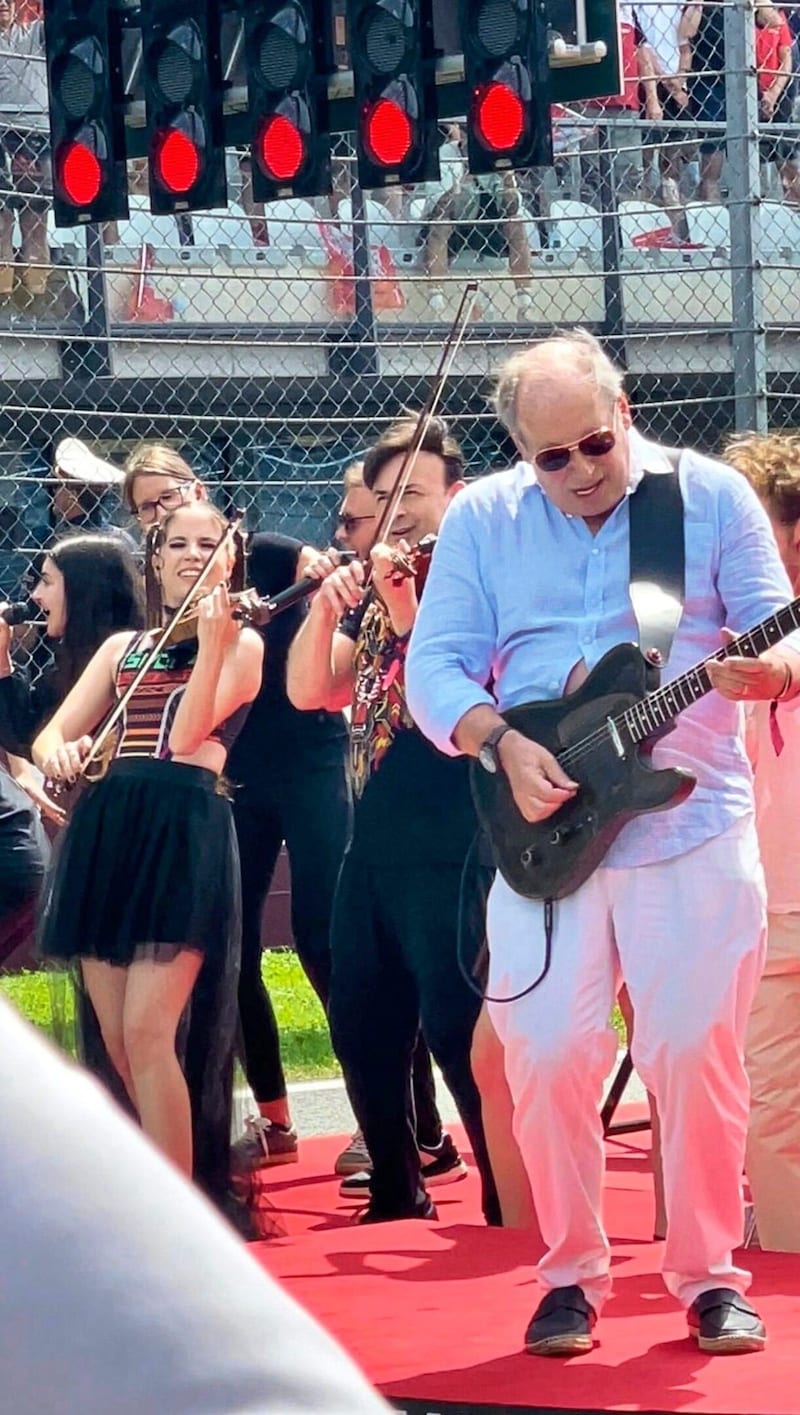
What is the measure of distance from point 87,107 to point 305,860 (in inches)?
107

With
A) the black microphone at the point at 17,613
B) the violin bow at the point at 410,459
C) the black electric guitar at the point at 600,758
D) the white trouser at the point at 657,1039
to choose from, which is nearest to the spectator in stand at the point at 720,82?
the black microphone at the point at 17,613

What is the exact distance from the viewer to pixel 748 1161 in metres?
4.55

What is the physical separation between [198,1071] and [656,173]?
6.77 metres

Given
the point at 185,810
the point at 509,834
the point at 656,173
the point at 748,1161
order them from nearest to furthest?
the point at 509,834 < the point at 748,1161 < the point at 185,810 < the point at 656,173

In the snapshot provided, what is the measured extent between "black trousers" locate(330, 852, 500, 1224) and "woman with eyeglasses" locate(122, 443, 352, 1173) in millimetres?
775

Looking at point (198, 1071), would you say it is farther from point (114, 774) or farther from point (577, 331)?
point (577, 331)

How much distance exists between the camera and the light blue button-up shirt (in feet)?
12.4

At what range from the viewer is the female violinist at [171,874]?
4.97 m

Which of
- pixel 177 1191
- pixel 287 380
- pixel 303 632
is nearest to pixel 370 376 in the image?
pixel 287 380

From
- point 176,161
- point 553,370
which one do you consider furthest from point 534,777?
point 176,161

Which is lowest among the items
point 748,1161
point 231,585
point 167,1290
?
point 748,1161

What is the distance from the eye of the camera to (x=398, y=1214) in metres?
5.20

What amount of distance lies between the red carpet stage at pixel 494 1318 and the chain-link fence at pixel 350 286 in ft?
17.1

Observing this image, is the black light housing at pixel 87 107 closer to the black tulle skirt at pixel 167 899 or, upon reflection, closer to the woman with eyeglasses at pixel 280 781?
the woman with eyeglasses at pixel 280 781
